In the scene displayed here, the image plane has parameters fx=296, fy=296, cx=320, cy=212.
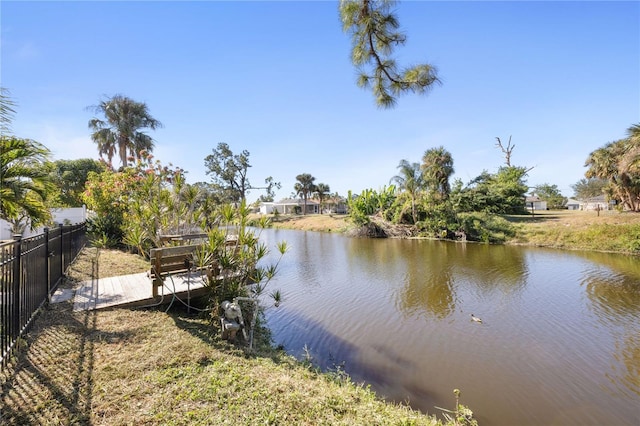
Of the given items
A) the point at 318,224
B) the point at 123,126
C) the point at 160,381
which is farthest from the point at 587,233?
the point at 123,126

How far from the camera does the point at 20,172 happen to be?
5.20 metres

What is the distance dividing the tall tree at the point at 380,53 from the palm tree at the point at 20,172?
19.0 feet

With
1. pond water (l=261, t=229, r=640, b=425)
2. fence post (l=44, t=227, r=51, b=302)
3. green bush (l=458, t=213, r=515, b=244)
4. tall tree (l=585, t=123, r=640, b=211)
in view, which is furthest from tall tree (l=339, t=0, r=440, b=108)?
tall tree (l=585, t=123, r=640, b=211)

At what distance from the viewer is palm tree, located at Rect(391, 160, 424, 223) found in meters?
28.2

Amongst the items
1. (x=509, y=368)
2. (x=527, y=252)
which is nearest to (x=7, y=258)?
(x=509, y=368)

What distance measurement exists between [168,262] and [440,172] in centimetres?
2673

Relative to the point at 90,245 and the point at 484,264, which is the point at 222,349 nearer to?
the point at 90,245

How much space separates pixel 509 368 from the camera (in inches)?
215

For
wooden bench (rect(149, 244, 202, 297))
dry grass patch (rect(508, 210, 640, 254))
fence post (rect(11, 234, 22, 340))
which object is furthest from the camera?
dry grass patch (rect(508, 210, 640, 254))

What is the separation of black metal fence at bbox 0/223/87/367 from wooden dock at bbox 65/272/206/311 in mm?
569

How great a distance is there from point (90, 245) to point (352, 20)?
14153 millimetres

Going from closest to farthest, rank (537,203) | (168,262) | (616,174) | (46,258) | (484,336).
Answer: (46,258) → (168,262) → (484,336) → (616,174) → (537,203)

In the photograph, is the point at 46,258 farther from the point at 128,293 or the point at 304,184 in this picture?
the point at 304,184

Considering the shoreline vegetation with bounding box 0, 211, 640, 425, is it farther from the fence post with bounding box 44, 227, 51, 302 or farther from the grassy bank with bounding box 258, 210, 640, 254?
the grassy bank with bounding box 258, 210, 640, 254
